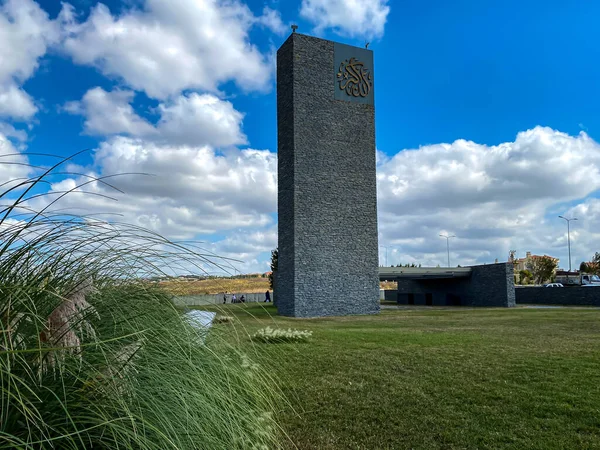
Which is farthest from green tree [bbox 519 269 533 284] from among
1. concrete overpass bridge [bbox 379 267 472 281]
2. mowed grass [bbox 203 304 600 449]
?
mowed grass [bbox 203 304 600 449]

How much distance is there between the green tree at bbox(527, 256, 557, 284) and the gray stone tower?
36564 mm

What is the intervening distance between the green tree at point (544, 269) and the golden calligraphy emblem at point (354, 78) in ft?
124

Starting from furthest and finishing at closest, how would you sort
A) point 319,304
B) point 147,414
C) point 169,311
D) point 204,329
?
point 319,304 → point 204,329 → point 169,311 → point 147,414

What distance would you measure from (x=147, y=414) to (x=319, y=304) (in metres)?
17.5

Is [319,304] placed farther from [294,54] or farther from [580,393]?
[580,393]

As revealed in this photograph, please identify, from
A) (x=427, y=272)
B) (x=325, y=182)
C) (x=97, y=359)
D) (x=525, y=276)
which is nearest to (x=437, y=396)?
Answer: (x=97, y=359)

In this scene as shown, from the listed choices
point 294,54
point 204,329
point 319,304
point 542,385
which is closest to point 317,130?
point 294,54

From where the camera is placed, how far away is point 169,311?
2234 millimetres

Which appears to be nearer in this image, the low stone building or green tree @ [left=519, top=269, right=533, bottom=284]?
the low stone building

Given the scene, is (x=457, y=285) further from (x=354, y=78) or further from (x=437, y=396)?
(x=437, y=396)

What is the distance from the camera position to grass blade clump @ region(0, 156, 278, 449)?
1580 mm

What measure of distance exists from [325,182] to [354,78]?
16.8 feet

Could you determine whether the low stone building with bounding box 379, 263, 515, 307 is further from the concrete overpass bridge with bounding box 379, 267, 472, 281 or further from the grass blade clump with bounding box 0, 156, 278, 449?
the grass blade clump with bounding box 0, 156, 278, 449

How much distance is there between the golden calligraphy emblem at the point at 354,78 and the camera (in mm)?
20438
